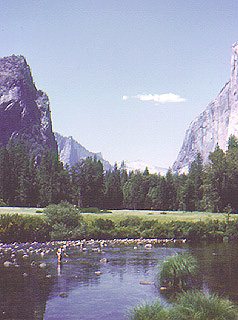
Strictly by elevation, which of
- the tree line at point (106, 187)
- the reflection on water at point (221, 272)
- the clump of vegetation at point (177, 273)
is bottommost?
the reflection on water at point (221, 272)

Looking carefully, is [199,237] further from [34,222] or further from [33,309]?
[33,309]

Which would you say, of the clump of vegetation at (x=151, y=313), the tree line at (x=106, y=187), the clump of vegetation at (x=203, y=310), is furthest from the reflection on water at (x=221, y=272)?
the tree line at (x=106, y=187)

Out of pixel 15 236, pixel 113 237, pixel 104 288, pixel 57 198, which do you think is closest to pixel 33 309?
pixel 104 288

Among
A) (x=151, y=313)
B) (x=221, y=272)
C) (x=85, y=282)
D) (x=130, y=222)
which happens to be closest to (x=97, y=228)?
(x=130, y=222)

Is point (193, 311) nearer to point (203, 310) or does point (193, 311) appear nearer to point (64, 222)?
point (203, 310)

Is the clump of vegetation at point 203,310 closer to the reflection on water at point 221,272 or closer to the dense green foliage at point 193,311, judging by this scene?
the dense green foliage at point 193,311

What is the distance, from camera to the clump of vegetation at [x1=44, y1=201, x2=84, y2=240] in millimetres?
35531

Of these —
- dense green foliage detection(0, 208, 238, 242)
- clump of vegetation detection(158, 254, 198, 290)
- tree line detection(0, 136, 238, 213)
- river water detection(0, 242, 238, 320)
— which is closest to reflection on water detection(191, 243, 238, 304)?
river water detection(0, 242, 238, 320)

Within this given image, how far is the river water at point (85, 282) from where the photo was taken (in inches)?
472

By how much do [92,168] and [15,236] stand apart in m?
92.4

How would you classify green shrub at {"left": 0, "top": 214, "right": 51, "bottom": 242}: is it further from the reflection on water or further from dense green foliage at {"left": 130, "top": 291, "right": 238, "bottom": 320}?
dense green foliage at {"left": 130, "top": 291, "right": 238, "bottom": 320}

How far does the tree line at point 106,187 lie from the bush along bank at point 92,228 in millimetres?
41327

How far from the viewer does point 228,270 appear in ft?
66.5

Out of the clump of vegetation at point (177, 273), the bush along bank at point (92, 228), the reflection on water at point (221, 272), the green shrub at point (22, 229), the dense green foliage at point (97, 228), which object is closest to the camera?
the reflection on water at point (221, 272)
